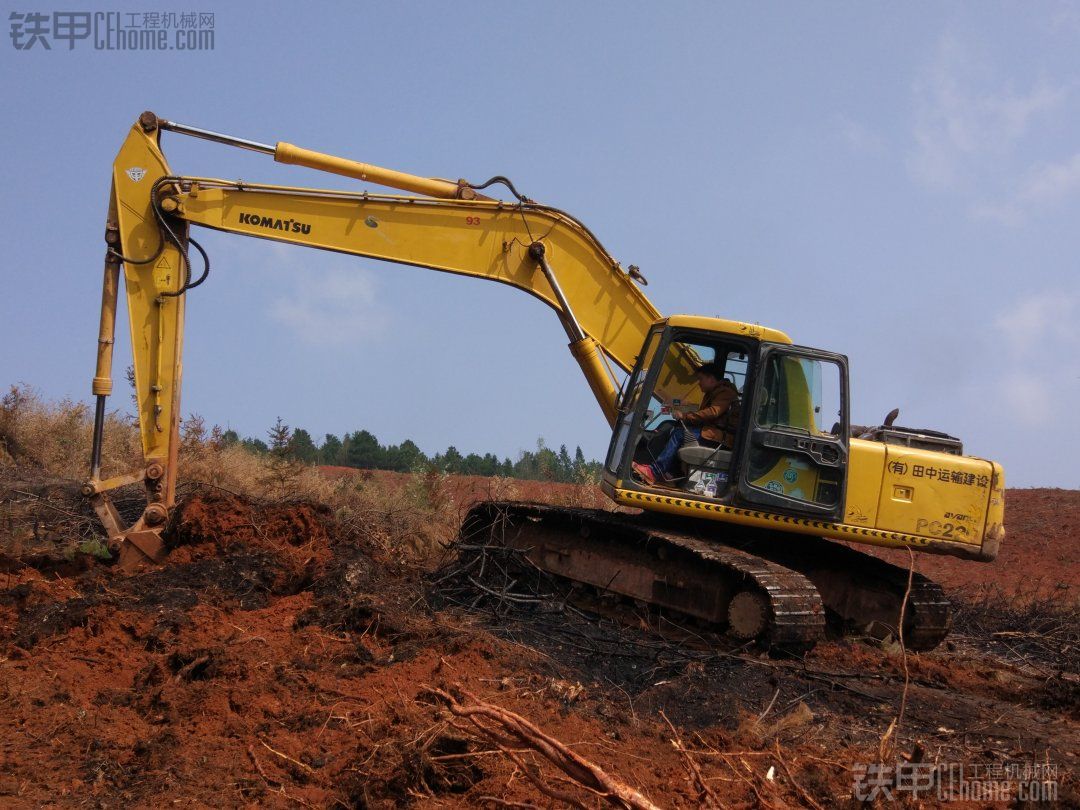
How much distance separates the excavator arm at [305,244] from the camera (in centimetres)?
903

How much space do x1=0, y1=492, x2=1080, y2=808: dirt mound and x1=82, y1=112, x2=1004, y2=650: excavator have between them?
45cm

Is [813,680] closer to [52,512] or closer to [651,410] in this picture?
[651,410]

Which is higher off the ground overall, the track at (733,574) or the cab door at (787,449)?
the cab door at (787,449)

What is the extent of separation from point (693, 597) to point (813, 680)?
1.71 meters

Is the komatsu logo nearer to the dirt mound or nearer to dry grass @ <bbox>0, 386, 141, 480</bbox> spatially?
the dirt mound

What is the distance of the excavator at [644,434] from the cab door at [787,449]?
0.02 metres

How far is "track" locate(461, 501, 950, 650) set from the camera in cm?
812

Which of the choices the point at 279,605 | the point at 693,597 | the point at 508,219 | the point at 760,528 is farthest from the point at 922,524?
the point at 279,605

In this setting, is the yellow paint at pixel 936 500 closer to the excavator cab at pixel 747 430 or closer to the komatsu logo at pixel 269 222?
the excavator cab at pixel 747 430

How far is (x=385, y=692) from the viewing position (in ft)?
19.5

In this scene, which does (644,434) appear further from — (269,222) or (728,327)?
(269,222)

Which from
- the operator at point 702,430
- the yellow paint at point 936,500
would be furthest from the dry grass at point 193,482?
the yellow paint at point 936,500

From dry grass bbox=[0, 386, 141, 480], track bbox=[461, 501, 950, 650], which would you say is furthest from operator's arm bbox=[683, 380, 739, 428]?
dry grass bbox=[0, 386, 141, 480]

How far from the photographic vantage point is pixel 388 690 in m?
5.98
